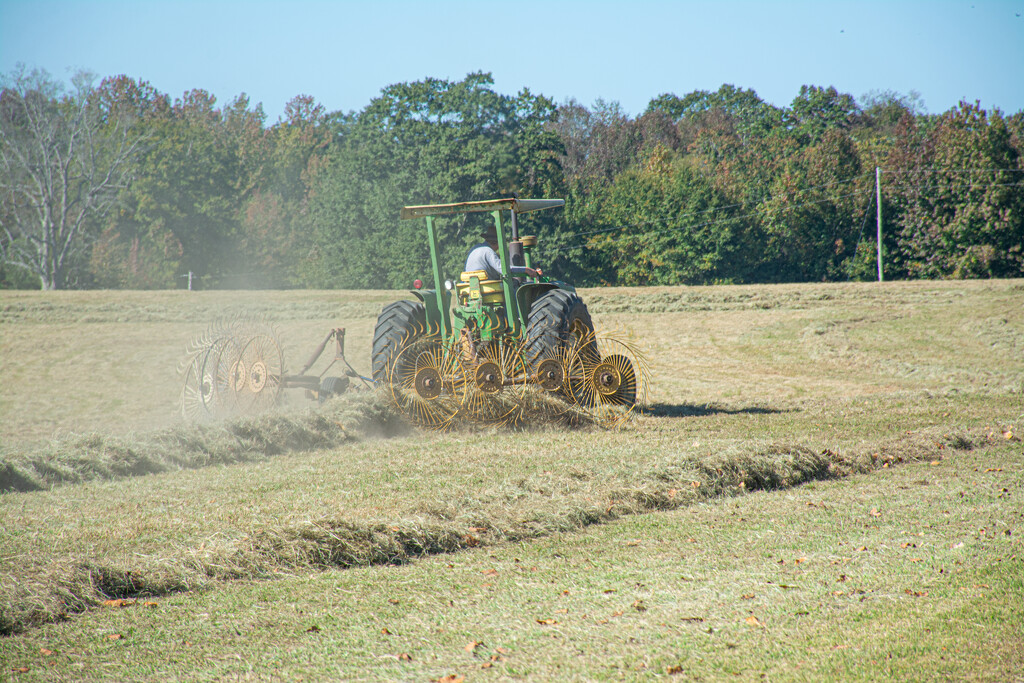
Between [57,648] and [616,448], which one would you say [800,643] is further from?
[616,448]

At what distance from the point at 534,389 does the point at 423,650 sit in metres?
5.22

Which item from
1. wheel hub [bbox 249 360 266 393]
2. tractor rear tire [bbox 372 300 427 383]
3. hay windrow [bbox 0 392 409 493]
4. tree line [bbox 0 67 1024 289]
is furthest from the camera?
tree line [bbox 0 67 1024 289]

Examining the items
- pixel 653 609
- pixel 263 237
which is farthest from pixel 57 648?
pixel 263 237

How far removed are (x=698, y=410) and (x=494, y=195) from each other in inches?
979

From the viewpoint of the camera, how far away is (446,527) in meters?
5.07

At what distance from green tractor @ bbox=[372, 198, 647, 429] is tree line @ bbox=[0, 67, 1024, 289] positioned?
23275mm

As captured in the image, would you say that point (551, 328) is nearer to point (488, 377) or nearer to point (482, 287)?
point (488, 377)

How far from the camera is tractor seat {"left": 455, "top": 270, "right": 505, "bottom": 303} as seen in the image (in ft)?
29.3

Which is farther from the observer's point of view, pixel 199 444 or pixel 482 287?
pixel 482 287

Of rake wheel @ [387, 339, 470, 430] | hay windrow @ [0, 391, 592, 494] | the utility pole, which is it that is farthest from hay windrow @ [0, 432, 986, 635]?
the utility pole

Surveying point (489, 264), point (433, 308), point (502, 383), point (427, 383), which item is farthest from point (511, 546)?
point (433, 308)

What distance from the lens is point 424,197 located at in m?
37.2

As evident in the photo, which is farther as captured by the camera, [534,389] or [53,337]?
[53,337]

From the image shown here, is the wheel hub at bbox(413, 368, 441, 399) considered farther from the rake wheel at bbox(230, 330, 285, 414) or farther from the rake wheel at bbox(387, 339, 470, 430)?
the rake wheel at bbox(230, 330, 285, 414)
